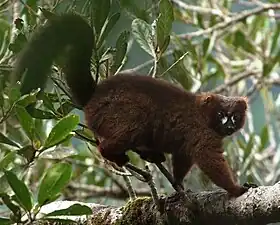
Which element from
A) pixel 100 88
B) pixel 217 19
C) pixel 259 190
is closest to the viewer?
pixel 259 190

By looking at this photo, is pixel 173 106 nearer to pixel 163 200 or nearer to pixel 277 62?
pixel 163 200

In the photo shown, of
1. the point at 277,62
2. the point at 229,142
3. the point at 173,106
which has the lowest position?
the point at 229,142

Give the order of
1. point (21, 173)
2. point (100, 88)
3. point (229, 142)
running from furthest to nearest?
point (229, 142)
point (100, 88)
point (21, 173)

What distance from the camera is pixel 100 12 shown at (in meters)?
1.93

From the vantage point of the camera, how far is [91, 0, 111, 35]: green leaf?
190 cm

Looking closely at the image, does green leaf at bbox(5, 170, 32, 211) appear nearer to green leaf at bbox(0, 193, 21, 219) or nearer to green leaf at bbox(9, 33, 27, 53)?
green leaf at bbox(0, 193, 21, 219)

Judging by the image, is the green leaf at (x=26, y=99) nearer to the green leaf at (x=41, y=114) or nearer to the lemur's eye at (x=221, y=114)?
the green leaf at (x=41, y=114)

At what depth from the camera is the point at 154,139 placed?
2.31 meters

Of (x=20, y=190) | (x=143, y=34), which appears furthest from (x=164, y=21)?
(x=20, y=190)

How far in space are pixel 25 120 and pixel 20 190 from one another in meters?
0.32

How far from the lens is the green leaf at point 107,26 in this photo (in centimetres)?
195

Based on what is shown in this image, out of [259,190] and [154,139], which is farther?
[154,139]

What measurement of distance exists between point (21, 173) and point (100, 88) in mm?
429

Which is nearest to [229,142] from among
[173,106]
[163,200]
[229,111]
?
[229,111]
